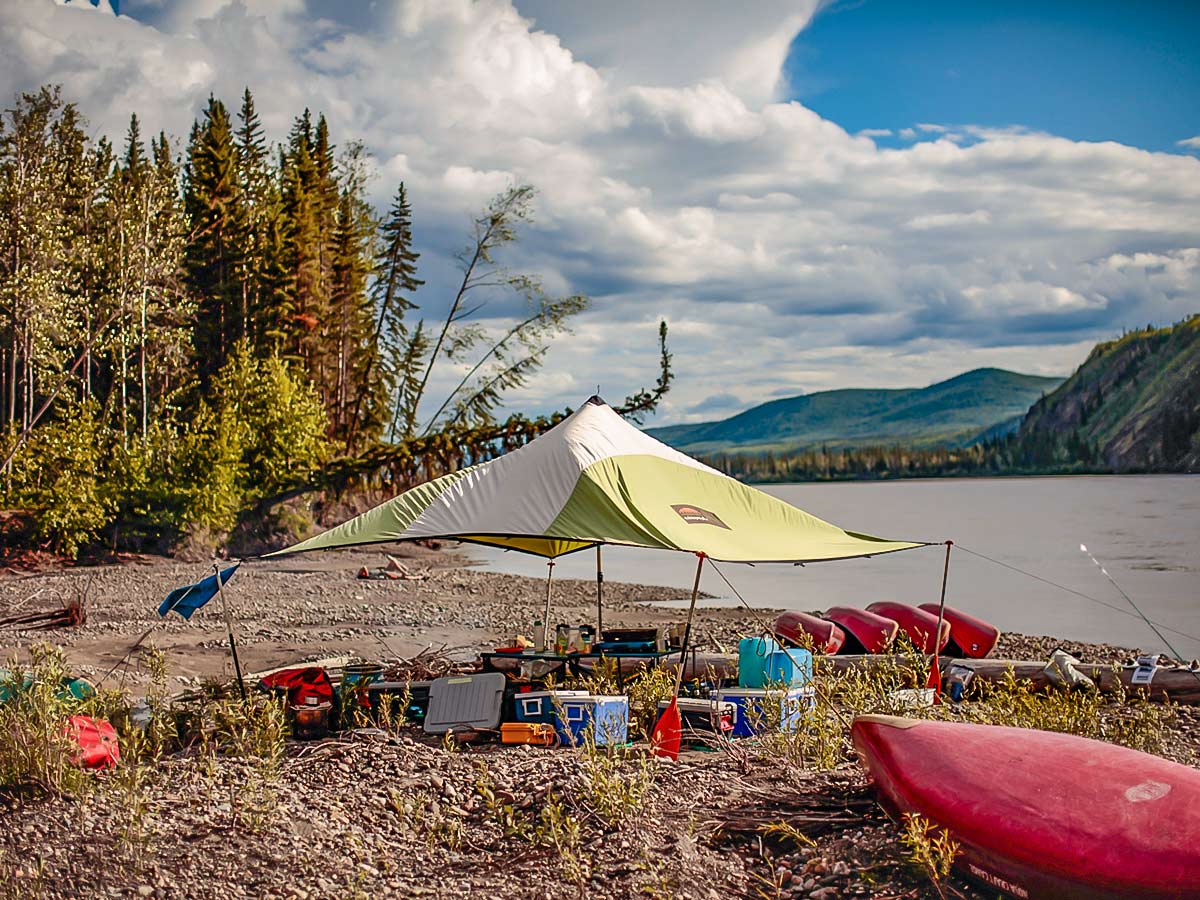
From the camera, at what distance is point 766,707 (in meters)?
7.32

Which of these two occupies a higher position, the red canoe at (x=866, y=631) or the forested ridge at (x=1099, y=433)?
the forested ridge at (x=1099, y=433)

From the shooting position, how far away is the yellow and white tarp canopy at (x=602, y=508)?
8.22 metres

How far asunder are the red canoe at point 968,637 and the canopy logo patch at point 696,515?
195 inches

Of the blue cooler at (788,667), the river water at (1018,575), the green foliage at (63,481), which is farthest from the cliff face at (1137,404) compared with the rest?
the blue cooler at (788,667)

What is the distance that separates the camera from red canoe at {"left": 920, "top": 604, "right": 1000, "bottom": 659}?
12672mm

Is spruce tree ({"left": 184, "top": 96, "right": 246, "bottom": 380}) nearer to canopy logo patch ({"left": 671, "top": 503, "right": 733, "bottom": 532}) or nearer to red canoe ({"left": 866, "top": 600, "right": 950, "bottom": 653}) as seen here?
red canoe ({"left": 866, "top": 600, "right": 950, "bottom": 653})

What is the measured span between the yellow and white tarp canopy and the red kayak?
277cm

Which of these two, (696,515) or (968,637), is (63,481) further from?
(696,515)

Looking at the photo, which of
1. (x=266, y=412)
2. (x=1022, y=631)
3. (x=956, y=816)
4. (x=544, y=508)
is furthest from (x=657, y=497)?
(x=266, y=412)

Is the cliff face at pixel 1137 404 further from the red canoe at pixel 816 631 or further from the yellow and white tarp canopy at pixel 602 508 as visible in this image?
the yellow and white tarp canopy at pixel 602 508

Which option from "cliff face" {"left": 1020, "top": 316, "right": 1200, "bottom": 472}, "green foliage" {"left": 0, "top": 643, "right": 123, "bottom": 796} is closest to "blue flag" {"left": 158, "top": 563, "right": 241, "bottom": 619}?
"green foliage" {"left": 0, "top": 643, "right": 123, "bottom": 796}

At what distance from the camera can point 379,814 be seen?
583 cm

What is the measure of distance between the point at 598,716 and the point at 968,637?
275 inches

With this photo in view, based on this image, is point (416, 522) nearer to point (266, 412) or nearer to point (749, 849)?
point (749, 849)
